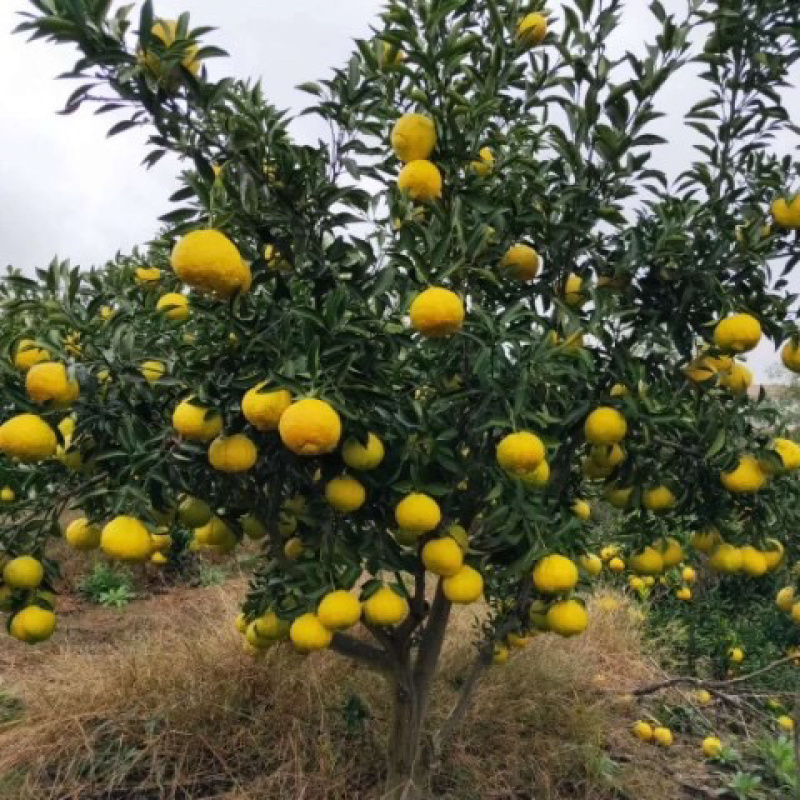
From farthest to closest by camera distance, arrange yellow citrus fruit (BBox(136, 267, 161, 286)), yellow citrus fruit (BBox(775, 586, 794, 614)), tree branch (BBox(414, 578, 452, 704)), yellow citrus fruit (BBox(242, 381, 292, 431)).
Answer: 1. yellow citrus fruit (BBox(775, 586, 794, 614))
2. tree branch (BBox(414, 578, 452, 704))
3. yellow citrus fruit (BBox(136, 267, 161, 286))
4. yellow citrus fruit (BBox(242, 381, 292, 431))

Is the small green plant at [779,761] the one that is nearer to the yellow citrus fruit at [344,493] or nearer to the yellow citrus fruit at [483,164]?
the yellow citrus fruit at [344,493]

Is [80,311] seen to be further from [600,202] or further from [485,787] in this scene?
[485,787]

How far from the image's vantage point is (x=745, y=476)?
6.80ft

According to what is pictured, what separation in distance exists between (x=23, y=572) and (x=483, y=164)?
5.35 feet

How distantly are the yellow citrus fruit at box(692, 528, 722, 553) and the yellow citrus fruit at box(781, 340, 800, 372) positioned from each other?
559mm

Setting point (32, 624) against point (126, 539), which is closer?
point (126, 539)

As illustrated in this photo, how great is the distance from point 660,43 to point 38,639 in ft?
7.41

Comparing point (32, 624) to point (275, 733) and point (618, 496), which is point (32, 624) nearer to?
point (618, 496)

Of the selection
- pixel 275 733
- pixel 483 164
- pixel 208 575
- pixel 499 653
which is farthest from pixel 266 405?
pixel 208 575

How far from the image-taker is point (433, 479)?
6.81 feet

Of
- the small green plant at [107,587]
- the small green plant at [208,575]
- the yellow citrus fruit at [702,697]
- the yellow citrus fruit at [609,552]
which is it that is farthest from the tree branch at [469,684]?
the small green plant at [107,587]

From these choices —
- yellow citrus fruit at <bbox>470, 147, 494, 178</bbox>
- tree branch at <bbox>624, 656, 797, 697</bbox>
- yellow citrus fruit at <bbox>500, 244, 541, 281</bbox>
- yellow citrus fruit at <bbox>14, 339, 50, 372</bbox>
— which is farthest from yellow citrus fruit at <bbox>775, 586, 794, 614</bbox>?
yellow citrus fruit at <bbox>14, 339, 50, 372</bbox>

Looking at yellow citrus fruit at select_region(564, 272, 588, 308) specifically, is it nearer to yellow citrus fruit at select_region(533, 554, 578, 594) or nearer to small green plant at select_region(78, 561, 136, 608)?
yellow citrus fruit at select_region(533, 554, 578, 594)

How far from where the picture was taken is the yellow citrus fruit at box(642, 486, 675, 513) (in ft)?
7.30
